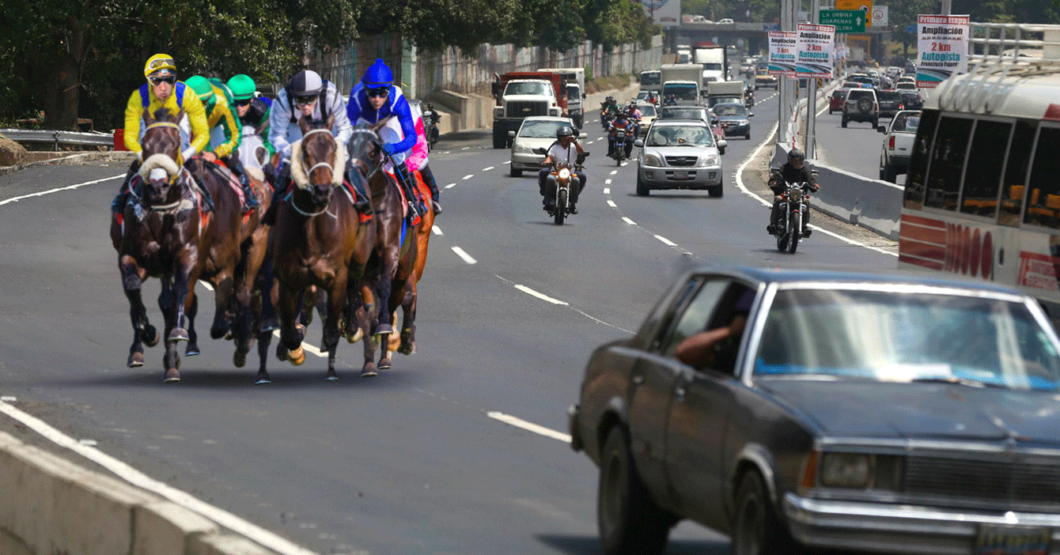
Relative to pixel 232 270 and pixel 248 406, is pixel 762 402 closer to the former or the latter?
pixel 248 406

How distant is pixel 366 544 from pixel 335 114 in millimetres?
5973

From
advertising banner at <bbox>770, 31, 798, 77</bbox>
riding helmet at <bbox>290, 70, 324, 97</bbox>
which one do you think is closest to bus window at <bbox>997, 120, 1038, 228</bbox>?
riding helmet at <bbox>290, 70, 324, 97</bbox>

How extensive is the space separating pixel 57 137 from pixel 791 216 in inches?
1042

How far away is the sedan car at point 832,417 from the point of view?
20.5 ft

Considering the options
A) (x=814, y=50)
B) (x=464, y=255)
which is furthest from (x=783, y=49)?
(x=464, y=255)

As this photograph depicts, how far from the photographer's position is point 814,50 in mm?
52000

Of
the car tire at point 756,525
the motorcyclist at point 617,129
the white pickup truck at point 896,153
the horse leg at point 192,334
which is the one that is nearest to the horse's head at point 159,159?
the horse leg at point 192,334

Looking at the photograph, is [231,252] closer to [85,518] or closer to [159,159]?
[159,159]

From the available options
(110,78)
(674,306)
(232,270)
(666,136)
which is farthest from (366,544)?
(110,78)

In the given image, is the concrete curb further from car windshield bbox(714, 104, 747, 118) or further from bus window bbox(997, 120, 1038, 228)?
car windshield bbox(714, 104, 747, 118)

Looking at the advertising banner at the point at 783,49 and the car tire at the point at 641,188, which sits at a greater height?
the advertising banner at the point at 783,49

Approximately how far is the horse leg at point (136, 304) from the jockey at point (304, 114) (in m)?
1.23

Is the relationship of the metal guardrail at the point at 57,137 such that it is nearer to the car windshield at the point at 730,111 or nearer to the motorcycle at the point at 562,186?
the motorcycle at the point at 562,186

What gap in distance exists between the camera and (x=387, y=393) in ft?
46.4
